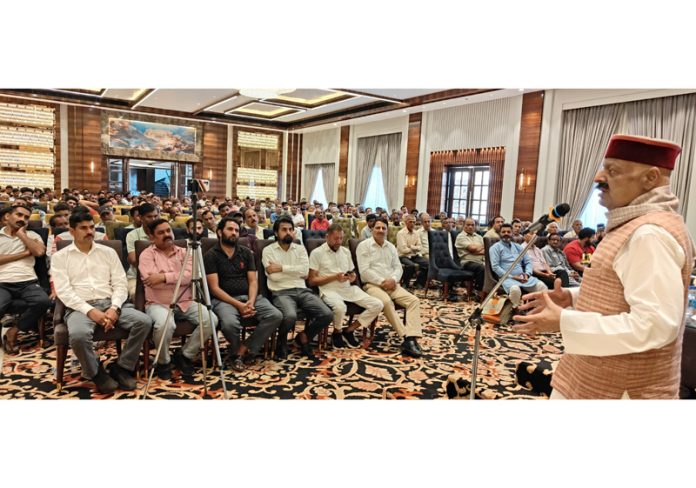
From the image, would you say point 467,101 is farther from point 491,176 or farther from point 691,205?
point 691,205

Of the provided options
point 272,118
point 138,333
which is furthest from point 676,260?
point 272,118

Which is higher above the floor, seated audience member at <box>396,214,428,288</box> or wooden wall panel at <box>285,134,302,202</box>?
wooden wall panel at <box>285,134,302,202</box>

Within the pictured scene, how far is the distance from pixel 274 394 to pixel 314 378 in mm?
437

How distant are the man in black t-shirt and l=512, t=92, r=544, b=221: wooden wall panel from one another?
8.70 m

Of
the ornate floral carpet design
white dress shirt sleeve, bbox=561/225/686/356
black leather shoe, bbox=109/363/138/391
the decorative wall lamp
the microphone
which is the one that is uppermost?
the decorative wall lamp

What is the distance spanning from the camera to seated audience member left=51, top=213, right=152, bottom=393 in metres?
3.23

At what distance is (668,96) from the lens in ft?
28.8

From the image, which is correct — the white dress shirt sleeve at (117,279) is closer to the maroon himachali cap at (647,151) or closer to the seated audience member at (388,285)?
the seated audience member at (388,285)

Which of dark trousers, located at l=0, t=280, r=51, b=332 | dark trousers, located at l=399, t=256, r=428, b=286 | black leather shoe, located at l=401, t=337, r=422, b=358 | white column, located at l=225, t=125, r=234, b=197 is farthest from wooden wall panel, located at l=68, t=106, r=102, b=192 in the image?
black leather shoe, located at l=401, t=337, r=422, b=358

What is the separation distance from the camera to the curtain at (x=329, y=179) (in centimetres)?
1825

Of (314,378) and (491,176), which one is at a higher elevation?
(491,176)

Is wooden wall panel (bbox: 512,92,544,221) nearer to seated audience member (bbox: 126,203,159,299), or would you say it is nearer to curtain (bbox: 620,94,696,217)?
curtain (bbox: 620,94,696,217)

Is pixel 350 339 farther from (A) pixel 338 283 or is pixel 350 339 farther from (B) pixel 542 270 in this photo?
(B) pixel 542 270

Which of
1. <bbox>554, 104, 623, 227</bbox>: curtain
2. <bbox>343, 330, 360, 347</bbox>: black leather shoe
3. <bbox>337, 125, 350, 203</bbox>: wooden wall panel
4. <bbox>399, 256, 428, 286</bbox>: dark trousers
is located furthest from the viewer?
<bbox>337, 125, 350, 203</bbox>: wooden wall panel
